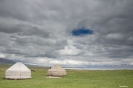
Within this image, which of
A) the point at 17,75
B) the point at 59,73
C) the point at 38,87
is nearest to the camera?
the point at 38,87

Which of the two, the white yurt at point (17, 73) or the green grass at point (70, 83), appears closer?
the green grass at point (70, 83)

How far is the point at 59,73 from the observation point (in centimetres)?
4131

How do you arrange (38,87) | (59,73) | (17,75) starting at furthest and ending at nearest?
1. (59,73)
2. (17,75)
3. (38,87)

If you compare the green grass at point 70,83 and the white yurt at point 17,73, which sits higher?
the white yurt at point 17,73

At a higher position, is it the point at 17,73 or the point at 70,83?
the point at 17,73

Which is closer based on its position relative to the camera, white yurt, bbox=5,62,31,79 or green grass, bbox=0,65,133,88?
green grass, bbox=0,65,133,88

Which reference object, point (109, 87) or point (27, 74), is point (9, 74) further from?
point (109, 87)

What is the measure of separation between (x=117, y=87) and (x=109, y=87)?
0.97 metres

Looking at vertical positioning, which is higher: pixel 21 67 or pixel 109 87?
pixel 21 67

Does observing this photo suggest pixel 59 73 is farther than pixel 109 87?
Yes

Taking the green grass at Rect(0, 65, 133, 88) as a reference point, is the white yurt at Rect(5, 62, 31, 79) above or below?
above

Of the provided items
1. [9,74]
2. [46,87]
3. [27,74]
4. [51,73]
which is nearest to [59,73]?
[51,73]

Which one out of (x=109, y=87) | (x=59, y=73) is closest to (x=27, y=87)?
(x=109, y=87)

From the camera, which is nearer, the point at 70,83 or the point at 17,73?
the point at 70,83
